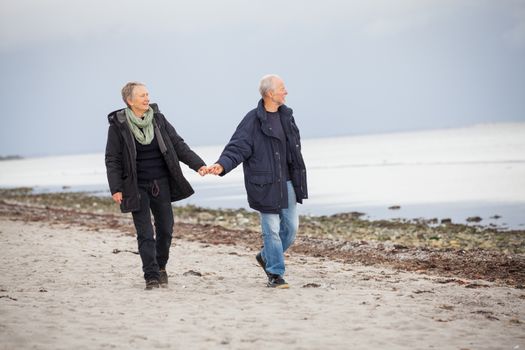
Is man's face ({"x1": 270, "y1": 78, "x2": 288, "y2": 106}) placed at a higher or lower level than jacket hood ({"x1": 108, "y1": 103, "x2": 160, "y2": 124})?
higher

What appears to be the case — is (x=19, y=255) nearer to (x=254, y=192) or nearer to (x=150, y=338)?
(x=254, y=192)

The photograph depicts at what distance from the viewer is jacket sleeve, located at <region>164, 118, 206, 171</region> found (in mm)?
7730

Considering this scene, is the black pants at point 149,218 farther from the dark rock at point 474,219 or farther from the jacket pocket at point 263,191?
the dark rock at point 474,219

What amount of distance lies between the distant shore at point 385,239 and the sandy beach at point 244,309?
1.09m

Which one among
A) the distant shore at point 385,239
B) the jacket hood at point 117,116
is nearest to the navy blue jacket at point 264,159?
the jacket hood at point 117,116

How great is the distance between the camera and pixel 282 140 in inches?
299

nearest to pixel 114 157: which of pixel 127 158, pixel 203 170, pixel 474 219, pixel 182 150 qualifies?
pixel 127 158

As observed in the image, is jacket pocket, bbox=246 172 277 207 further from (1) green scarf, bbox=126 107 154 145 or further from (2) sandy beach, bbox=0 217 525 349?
(1) green scarf, bbox=126 107 154 145

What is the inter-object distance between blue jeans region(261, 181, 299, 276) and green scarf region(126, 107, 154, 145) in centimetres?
152

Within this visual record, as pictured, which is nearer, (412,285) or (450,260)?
(412,285)

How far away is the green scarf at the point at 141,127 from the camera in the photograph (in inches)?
292

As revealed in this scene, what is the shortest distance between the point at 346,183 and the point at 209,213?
54.7ft

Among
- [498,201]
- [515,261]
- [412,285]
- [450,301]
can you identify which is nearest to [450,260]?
[515,261]

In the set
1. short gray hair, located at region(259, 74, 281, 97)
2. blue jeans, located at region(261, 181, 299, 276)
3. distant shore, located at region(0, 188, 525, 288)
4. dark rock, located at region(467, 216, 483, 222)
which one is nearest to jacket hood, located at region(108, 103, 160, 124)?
short gray hair, located at region(259, 74, 281, 97)
